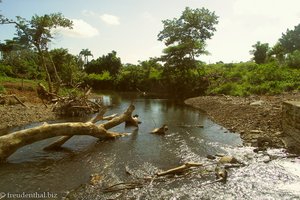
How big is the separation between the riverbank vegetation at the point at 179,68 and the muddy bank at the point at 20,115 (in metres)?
5.89

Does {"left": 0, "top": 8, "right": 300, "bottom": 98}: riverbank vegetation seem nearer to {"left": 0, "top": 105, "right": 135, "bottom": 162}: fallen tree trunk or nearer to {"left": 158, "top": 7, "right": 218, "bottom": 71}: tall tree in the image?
{"left": 158, "top": 7, "right": 218, "bottom": 71}: tall tree

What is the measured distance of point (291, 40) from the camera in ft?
237

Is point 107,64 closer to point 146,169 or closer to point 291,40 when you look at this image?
point 291,40

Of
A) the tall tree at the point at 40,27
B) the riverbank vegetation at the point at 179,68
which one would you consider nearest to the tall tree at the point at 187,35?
the riverbank vegetation at the point at 179,68

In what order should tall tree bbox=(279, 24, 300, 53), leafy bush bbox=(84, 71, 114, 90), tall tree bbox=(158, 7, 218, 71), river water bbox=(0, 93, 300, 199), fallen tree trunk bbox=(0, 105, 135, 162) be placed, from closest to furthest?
river water bbox=(0, 93, 300, 199) → fallen tree trunk bbox=(0, 105, 135, 162) → tall tree bbox=(158, 7, 218, 71) → tall tree bbox=(279, 24, 300, 53) → leafy bush bbox=(84, 71, 114, 90)

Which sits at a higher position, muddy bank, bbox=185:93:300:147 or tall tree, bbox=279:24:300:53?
tall tree, bbox=279:24:300:53

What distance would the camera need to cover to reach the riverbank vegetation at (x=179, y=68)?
38.5m

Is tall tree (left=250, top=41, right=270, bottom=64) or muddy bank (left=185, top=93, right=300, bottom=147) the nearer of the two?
muddy bank (left=185, top=93, right=300, bottom=147)

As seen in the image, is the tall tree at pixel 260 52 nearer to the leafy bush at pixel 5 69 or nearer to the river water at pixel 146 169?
the river water at pixel 146 169

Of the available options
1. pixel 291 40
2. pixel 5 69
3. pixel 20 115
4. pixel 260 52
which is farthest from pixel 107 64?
pixel 20 115

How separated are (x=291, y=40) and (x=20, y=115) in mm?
68661

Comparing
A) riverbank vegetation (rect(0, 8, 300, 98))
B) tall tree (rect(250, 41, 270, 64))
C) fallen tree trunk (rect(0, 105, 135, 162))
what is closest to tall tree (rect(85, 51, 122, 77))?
riverbank vegetation (rect(0, 8, 300, 98))

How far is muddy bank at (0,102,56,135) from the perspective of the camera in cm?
2314

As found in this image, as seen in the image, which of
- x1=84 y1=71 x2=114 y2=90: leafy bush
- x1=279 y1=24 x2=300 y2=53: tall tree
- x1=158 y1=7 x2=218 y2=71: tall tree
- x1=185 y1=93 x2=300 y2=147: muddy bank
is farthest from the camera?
x1=84 y1=71 x2=114 y2=90: leafy bush
